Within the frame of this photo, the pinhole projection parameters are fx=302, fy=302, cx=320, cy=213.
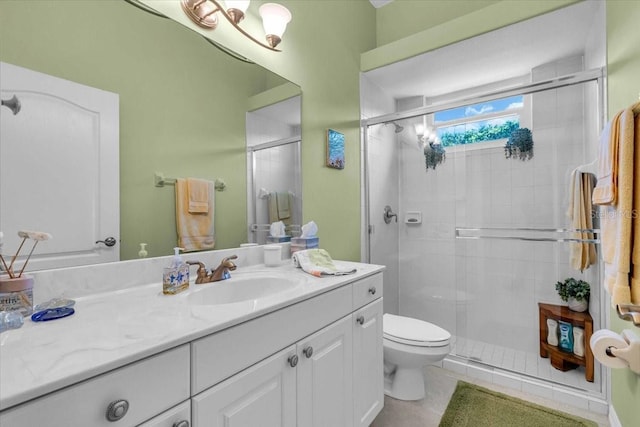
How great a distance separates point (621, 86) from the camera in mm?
1440

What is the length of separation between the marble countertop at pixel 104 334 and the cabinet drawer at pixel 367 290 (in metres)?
0.31

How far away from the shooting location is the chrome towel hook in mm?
844

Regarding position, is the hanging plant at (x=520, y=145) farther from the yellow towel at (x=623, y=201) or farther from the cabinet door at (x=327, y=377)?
the cabinet door at (x=327, y=377)

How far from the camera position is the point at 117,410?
0.56 metres

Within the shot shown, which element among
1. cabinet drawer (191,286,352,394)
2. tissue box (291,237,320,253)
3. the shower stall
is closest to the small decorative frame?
the shower stall

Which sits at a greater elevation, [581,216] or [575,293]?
[581,216]

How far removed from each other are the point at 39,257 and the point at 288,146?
48.3 inches

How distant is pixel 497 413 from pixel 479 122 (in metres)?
2.11

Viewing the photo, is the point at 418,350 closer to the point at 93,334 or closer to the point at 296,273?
the point at 296,273

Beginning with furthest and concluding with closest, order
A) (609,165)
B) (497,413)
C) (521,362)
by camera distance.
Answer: (521,362) < (497,413) < (609,165)

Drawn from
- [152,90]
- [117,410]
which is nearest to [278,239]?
[152,90]

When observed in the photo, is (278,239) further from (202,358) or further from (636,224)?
(636,224)

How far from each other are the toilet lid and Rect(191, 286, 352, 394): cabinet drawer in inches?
31.9

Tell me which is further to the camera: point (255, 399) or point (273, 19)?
point (273, 19)
